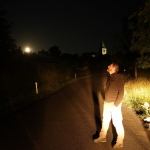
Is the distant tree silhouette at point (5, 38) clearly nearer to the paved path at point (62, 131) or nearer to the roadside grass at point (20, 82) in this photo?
the roadside grass at point (20, 82)

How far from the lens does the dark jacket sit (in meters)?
4.62

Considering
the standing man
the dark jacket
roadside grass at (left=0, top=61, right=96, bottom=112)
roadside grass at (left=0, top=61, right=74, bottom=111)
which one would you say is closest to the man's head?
the standing man

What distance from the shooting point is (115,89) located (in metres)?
4.69

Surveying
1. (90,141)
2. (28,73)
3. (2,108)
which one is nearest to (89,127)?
(90,141)

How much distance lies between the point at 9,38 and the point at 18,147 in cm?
991

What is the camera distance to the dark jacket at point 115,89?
182 inches

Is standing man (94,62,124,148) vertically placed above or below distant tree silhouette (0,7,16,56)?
below

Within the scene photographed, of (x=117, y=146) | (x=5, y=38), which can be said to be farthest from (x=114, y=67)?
(x=5, y=38)

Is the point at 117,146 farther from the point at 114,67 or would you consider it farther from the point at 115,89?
the point at 114,67

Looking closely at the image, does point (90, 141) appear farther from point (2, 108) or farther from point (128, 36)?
point (128, 36)

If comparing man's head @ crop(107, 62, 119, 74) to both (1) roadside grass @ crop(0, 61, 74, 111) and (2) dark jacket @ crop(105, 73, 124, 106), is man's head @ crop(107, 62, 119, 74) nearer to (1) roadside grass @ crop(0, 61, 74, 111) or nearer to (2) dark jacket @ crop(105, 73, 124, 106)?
(2) dark jacket @ crop(105, 73, 124, 106)

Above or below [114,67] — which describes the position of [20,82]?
below

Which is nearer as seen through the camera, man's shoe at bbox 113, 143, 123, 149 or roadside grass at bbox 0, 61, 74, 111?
man's shoe at bbox 113, 143, 123, 149

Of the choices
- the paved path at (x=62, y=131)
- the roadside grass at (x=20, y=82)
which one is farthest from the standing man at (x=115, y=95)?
the roadside grass at (x=20, y=82)
